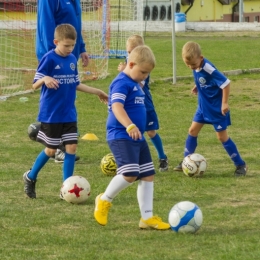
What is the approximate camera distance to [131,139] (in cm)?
629

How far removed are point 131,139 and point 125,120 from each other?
24cm

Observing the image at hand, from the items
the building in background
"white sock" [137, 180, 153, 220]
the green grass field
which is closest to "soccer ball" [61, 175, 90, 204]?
the green grass field

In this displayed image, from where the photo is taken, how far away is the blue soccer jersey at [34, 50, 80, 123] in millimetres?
7379

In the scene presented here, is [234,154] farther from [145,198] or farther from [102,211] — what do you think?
[102,211]

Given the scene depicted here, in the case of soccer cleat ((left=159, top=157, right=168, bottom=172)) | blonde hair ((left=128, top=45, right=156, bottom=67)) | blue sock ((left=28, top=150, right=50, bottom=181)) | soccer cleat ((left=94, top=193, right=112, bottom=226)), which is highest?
blonde hair ((left=128, top=45, right=156, bottom=67))

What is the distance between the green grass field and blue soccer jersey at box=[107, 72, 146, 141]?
0.79 m

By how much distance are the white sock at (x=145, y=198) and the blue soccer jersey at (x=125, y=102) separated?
0.44 metres

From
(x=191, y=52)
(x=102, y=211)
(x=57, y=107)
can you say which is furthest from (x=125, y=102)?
(x=191, y=52)

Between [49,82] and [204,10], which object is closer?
[49,82]

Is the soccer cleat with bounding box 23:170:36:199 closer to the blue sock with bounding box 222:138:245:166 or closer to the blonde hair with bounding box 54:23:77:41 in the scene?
the blonde hair with bounding box 54:23:77:41

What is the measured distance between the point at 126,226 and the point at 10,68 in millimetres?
12509

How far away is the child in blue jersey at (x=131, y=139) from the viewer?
20.3 ft

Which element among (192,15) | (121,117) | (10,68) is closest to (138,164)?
(121,117)

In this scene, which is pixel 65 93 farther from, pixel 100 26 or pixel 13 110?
pixel 100 26
